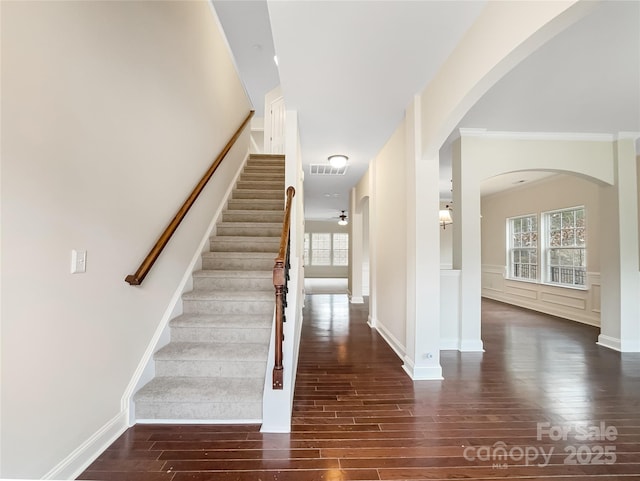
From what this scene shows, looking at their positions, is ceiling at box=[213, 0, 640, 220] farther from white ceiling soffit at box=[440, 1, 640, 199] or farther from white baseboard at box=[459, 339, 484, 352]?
white baseboard at box=[459, 339, 484, 352]

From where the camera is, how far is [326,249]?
13.9 m

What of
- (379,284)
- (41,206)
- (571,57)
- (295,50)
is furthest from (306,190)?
(41,206)

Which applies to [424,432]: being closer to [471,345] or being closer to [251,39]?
[471,345]

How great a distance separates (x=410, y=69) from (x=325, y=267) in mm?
11680

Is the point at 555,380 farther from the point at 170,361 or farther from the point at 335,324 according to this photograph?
the point at 170,361

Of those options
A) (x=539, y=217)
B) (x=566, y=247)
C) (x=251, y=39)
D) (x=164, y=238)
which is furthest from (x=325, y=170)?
(x=566, y=247)

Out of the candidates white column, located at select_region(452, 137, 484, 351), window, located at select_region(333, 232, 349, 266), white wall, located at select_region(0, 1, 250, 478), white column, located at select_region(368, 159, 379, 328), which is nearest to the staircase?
white wall, located at select_region(0, 1, 250, 478)

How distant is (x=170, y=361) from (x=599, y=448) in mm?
3077

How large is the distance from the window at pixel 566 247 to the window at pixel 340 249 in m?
8.51

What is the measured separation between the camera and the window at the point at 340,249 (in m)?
13.9

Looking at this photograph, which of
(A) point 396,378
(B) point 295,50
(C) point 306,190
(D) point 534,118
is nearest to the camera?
(B) point 295,50

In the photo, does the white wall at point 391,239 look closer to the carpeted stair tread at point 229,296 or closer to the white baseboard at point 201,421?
the carpeted stair tread at point 229,296

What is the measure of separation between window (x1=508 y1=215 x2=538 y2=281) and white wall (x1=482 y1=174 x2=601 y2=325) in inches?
6.3

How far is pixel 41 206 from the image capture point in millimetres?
1384
